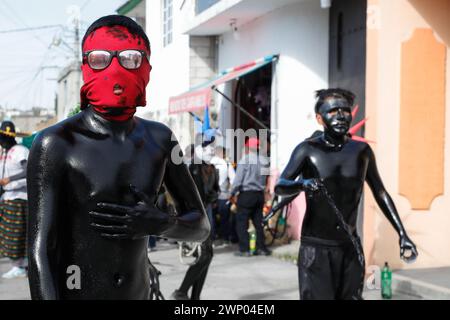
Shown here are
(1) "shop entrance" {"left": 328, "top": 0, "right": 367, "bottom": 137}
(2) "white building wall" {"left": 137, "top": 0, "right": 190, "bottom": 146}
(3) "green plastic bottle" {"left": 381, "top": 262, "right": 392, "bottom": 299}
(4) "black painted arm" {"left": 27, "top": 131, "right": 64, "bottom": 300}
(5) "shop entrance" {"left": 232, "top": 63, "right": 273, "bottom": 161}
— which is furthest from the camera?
(5) "shop entrance" {"left": 232, "top": 63, "right": 273, "bottom": 161}

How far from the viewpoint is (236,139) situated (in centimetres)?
1327

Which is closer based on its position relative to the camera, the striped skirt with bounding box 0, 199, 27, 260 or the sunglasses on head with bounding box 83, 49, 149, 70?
the sunglasses on head with bounding box 83, 49, 149, 70

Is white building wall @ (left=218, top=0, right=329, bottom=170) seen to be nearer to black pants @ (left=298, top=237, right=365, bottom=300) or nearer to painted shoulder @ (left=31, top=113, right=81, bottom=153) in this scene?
black pants @ (left=298, top=237, right=365, bottom=300)

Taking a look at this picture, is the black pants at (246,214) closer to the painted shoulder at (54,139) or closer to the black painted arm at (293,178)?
the black painted arm at (293,178)

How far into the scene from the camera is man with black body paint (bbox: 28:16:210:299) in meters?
1.96

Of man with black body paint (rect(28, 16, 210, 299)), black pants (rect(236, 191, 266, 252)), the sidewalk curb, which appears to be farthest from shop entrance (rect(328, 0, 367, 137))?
man with black body paint (rect(28, 16, 210, 299))

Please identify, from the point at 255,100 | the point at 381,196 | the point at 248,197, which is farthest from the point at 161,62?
the point at 255,100

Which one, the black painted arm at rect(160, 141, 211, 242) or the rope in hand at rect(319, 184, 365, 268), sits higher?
the black painted arm at rect(160, 141, 211, 242)

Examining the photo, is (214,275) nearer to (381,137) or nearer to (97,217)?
(381,137)

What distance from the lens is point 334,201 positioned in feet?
15.0

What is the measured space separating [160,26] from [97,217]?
43.3 inches

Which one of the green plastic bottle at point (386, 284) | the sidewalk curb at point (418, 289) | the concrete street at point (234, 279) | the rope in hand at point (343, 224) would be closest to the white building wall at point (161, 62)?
the rope in hand at point (343, 224)

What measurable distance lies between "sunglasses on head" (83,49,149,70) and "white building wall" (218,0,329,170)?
9.48 meters
